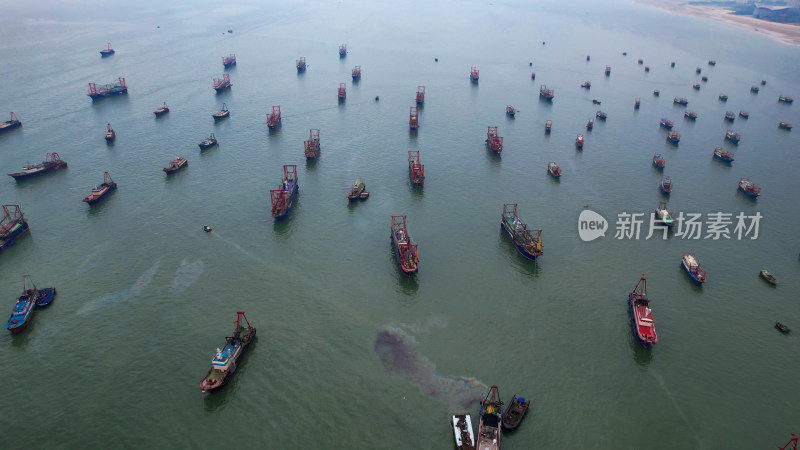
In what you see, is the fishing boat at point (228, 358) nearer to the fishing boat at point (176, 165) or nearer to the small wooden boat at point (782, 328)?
the fishing boat at point (176, 165)

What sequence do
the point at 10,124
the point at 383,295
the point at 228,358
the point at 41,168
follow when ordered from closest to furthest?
the point at 228,358
the point at 383,295
the point at 41,168
the point at 10,124

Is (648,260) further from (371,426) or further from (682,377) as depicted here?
(371,426)

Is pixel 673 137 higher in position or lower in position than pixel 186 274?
higher

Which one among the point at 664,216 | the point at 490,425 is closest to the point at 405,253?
the point at 490,425

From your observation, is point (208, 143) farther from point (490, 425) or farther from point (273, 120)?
point (490, 425)

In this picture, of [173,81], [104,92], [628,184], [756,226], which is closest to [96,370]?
[628,184]

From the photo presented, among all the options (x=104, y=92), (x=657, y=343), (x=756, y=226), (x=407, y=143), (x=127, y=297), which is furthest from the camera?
(x=104, y=92)

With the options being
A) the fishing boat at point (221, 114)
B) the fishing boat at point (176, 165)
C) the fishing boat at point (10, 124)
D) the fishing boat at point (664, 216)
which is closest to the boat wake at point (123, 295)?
the fishing boat at point (176, 165)

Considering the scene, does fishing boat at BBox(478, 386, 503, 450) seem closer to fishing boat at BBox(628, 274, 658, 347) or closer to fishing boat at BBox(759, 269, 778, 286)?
fishing boat at BBox(628, 274, 658, 347)
